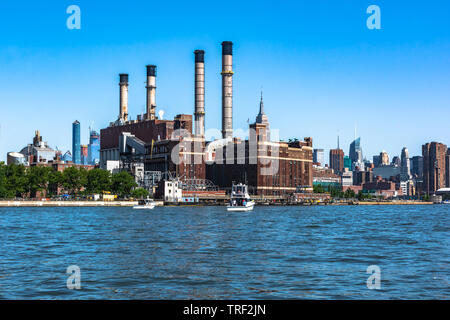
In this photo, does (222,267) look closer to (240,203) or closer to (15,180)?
(240,203)

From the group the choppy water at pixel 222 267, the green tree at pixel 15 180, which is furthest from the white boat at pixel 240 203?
the choppy water at pixel 222 267

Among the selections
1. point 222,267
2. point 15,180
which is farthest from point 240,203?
point 222,267

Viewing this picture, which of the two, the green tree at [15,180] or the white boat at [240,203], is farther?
the green tree at [15,180]

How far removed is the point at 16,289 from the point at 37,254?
15891 mm

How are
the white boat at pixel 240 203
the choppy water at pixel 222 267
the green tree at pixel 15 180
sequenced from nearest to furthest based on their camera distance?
the choppy water at pixel 222 267
the white boat at pixel 240 203
the green tree at pixel 15 180

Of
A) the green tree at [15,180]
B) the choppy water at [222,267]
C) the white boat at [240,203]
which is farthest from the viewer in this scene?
the green tree at [15,180]

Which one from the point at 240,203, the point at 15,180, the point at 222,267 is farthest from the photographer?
the point at 15,180

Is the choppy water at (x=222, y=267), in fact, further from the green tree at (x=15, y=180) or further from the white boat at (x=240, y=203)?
the green tree at (x=15, y=180)

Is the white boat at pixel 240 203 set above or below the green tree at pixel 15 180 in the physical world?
below

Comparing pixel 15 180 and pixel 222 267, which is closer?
pixel 222 267

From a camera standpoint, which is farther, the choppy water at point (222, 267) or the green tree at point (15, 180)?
the green tree at point (15, 180)

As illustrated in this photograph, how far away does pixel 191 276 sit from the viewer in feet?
102
